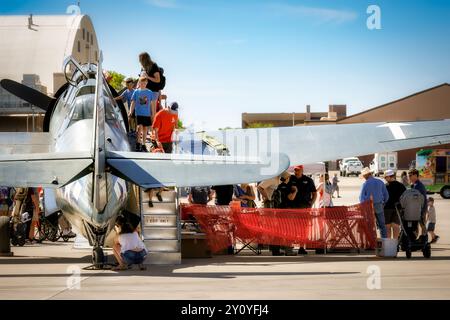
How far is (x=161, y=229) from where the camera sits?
13.6 meters

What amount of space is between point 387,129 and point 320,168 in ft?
46.2

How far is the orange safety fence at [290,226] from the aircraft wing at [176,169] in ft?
11.9

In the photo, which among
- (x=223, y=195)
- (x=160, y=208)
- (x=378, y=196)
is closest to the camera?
(x=160, y=208)

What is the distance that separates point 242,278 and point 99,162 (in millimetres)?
2783

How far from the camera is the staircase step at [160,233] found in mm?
13500

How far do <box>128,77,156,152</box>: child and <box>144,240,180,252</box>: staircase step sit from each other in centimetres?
287

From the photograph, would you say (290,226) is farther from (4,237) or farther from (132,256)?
(4,237)

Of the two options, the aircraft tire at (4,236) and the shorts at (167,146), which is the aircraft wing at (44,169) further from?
the aircraft tire at (4,236)

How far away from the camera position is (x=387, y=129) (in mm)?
16922

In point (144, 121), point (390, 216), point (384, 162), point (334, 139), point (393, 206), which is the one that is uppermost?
point (384, 162)

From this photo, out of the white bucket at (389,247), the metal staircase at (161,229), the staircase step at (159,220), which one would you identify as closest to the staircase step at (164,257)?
the metal staircase at (161,229)

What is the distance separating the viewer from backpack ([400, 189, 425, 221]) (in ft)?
46.3

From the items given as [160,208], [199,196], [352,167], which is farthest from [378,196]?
[352,167]

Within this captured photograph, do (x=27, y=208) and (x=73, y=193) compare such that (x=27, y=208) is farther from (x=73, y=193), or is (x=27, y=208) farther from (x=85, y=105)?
(x=73, y=193)
